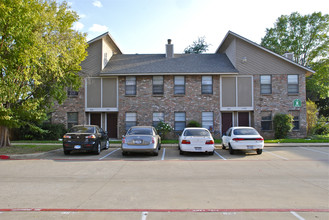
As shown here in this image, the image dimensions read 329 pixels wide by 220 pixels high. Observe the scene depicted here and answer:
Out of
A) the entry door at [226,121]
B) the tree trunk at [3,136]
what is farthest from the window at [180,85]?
the tree trunk at [3,136]

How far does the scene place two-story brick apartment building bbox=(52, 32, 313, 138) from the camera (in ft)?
71.1

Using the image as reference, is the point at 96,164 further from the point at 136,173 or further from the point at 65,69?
the point at 65,69

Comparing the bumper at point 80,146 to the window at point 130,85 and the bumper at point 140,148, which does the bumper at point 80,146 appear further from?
the window at point 130,85

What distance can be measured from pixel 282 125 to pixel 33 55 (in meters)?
18.3

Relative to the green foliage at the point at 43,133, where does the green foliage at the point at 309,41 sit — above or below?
above

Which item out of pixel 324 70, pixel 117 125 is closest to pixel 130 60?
pixel 117 125

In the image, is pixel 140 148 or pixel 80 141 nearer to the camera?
pixel 140 148

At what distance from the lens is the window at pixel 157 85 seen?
21.9m

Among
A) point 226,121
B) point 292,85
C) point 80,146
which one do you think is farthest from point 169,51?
point 80,146

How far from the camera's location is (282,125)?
68.2 feet

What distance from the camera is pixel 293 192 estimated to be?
21.1ft

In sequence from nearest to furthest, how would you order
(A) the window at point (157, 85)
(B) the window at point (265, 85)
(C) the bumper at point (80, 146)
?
(C) the bumper at point (80, 146) → (A) the window at point (157, 85) → (B) the window at point (265, 85)

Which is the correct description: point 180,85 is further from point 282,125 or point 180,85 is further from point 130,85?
point 282,125

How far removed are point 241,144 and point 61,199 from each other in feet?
31.2
